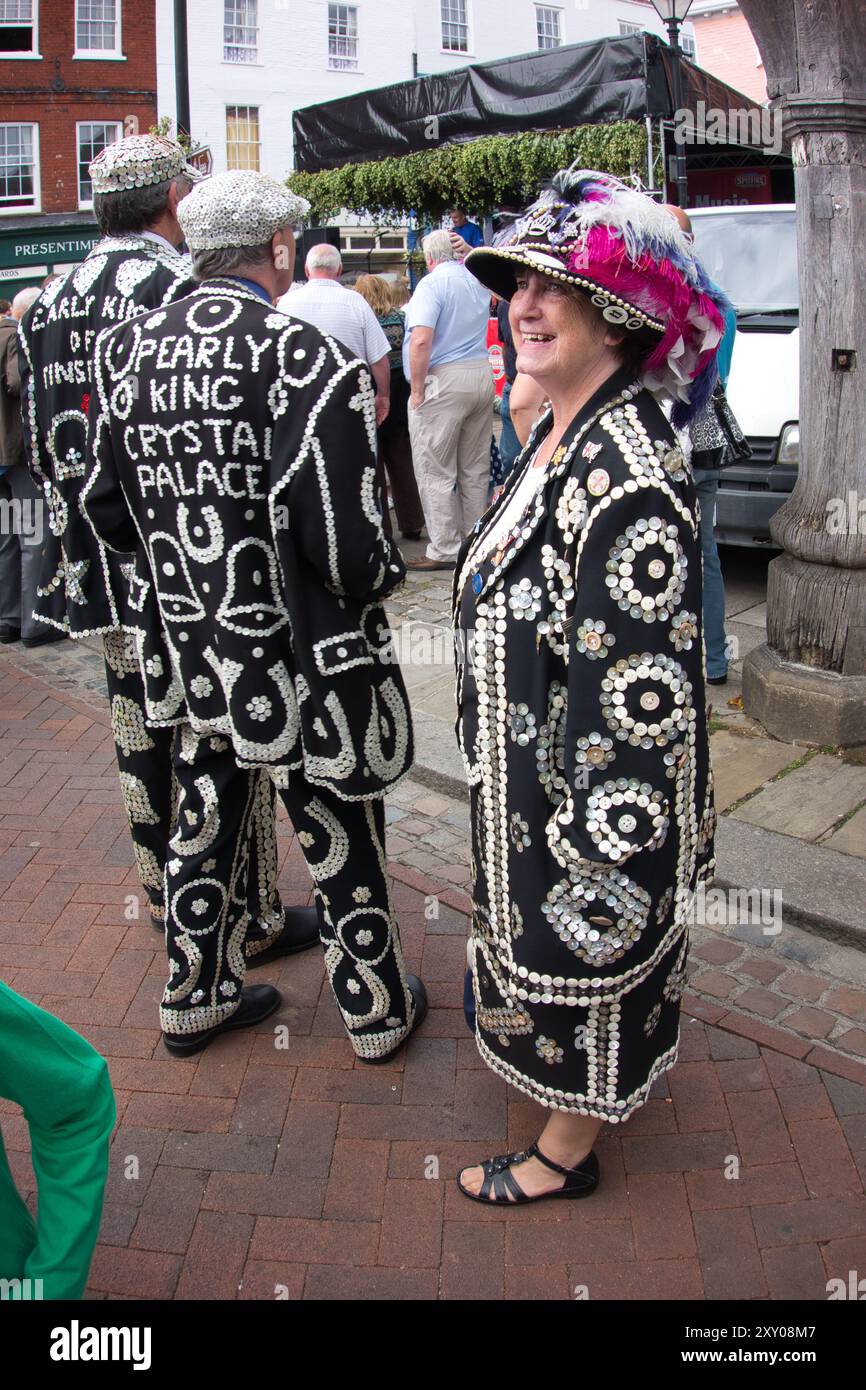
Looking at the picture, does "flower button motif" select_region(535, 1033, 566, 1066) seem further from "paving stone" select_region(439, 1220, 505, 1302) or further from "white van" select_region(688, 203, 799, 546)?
"white van" select_region(688, 203, 799, 546)

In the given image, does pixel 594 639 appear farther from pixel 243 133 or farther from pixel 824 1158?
pixel 243 133

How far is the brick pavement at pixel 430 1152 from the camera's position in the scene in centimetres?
247

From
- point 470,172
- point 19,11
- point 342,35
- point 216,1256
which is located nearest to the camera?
point 216,1256

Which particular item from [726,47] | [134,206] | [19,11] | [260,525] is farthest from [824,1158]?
[19,11]

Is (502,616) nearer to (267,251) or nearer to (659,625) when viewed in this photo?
(659,625)

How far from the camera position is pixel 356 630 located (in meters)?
2.72

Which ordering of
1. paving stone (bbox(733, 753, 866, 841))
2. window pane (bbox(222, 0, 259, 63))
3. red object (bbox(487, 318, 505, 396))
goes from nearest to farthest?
paving stone (bbox(733, 753, 866, 841)) → red object (bbox(487, 318, 505, 396)) → window pane (bbox(222, 0, 259, 63))

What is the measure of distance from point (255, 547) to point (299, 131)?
14809 millimetres

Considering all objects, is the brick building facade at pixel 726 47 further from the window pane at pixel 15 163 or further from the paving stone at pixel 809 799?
the paving stone at pixel 809 799

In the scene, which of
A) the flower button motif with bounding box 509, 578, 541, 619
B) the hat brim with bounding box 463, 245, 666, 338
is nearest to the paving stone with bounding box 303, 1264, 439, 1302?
the flower button motif with bounding box 509, 578, 541, 619

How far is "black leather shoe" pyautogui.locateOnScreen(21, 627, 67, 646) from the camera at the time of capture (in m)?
6.84

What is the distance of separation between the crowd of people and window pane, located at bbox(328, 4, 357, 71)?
97.0 ft

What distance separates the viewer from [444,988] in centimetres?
344

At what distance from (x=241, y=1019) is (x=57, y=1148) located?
1438mm
